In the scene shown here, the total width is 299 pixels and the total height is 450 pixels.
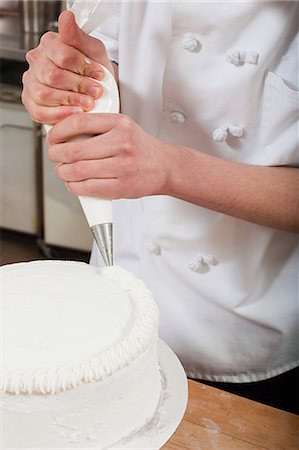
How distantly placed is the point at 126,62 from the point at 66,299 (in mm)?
525

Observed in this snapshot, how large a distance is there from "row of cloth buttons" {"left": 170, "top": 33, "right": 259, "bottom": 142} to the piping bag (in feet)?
0.46

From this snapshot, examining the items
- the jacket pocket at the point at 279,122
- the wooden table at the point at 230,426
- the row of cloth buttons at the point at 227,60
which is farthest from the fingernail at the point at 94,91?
the wooden table at the point at 230,426

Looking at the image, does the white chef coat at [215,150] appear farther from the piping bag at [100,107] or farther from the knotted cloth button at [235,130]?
the piping bag at [100,107]

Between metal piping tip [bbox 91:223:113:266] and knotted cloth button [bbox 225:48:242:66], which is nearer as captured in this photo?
metal piping tip [bbox 91:223:113:266]

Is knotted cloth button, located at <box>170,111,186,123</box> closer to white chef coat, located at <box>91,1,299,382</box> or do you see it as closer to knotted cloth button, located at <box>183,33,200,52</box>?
white chef coat, located at <box>91,1,299,382</box>

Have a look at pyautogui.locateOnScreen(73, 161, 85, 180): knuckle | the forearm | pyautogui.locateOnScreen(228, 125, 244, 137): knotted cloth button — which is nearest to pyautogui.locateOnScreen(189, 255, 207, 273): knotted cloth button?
the forearm

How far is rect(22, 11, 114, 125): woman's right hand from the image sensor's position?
40.4 inches

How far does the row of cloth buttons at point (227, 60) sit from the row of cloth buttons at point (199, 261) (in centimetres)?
21

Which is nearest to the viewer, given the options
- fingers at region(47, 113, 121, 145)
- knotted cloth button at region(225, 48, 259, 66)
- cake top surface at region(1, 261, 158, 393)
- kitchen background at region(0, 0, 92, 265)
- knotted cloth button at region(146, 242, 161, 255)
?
cake top surface at region(1, 261, 158, 393)

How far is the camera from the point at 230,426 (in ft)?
3.48

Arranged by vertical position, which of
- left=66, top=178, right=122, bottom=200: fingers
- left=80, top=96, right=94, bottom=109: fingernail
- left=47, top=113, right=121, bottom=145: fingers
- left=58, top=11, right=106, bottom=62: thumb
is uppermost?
left=58, top=11, right=106, bottom=62: thumb

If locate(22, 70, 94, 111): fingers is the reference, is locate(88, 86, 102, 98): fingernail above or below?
above

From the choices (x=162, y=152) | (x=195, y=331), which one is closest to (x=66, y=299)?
(x=162, y=152)

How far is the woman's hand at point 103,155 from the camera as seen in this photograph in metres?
0.98
